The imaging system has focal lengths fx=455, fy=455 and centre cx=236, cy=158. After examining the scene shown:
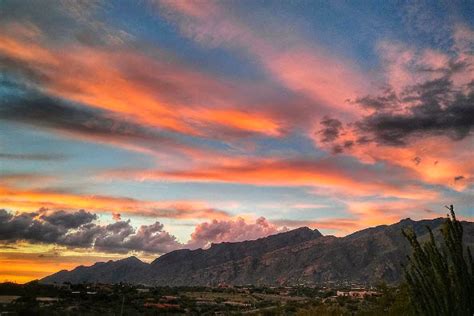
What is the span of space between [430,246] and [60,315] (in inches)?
1301

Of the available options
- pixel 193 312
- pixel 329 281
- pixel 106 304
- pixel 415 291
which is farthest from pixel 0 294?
pixel 329 281

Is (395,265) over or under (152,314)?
over

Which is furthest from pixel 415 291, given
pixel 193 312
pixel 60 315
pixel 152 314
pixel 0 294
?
pixel 0 294

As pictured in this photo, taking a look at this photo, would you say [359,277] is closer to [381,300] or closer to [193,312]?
[193,312]

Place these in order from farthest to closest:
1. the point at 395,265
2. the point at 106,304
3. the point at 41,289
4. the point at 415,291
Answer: the point at 395,265 → the point at 41,289 → the point at 106,304 → the point at 415,291

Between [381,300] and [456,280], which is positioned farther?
[381,300]

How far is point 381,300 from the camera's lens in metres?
21.9

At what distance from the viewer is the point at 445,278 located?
1111 centimetres

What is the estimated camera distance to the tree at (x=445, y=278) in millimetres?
11000

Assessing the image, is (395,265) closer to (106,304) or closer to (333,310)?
(106,304)

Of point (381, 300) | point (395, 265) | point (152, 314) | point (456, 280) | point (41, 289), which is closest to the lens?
point (456, 280)

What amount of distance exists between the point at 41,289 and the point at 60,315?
20.1 m

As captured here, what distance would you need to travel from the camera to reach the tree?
11.0m

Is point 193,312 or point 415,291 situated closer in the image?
point 415,291
